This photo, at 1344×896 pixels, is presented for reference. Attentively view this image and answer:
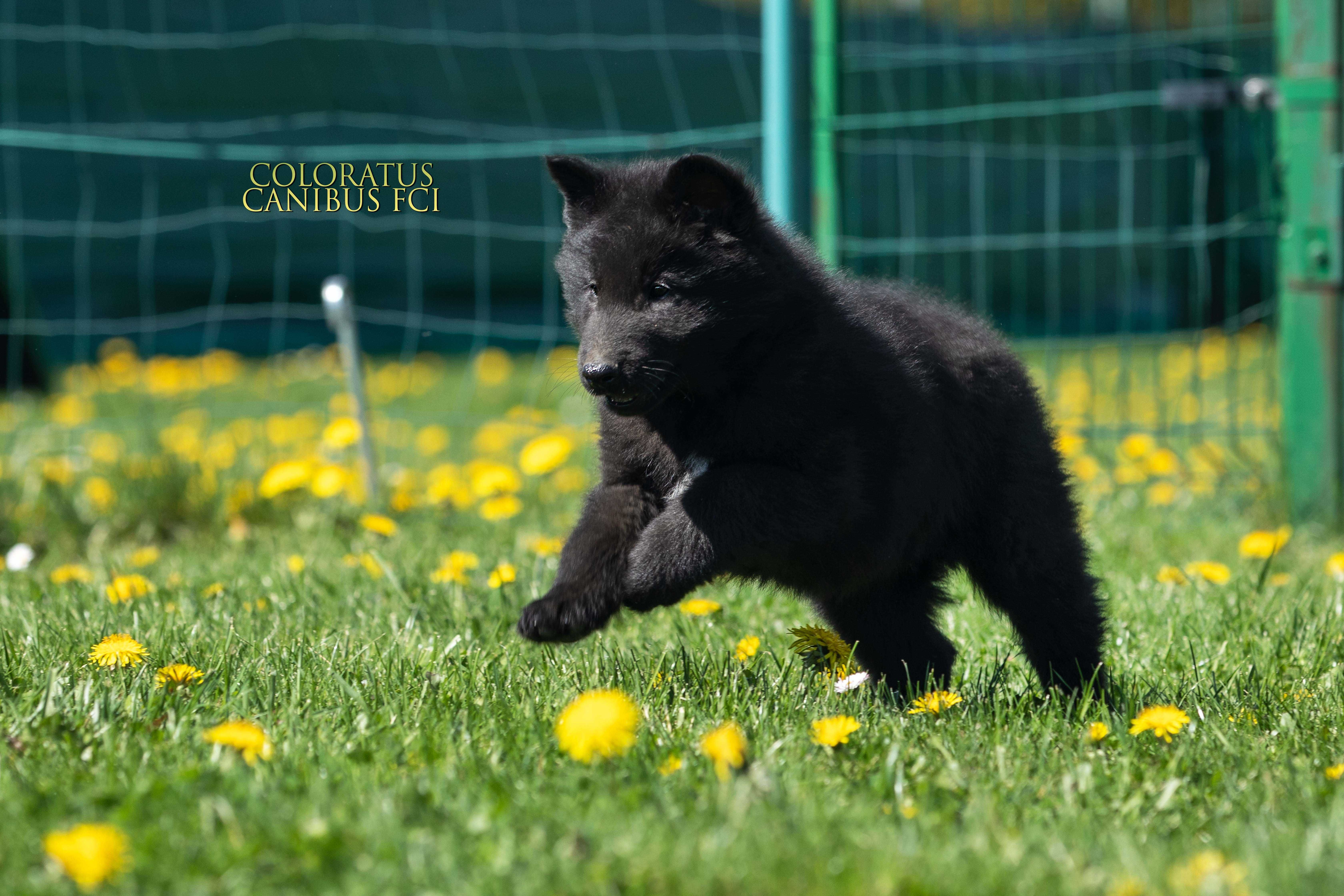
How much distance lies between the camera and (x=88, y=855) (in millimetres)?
1437

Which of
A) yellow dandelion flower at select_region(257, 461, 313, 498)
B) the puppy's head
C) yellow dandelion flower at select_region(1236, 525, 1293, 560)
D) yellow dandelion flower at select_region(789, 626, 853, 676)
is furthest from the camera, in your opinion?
yellow dandelion flower at select_region(257, 461, 313, 498)

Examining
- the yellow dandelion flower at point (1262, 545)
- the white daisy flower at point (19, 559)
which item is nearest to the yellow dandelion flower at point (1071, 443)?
the yellow dandelion flower at point (1262, 545)

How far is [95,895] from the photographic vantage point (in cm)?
147

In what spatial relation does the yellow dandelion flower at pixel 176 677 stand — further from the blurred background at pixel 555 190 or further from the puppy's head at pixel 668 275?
the blurred background at pixel 555 190

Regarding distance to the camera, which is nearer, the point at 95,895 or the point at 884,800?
the point at 95,895

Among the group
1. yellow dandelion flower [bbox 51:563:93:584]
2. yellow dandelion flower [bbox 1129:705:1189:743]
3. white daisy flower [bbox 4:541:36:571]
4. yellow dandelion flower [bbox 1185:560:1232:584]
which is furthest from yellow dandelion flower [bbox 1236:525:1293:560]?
white daisy flower [bbox 4:541:36:571]

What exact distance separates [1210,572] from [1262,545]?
0.95 feet

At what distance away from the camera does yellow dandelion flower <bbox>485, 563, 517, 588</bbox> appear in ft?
9.94

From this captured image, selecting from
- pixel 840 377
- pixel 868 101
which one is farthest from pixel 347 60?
pixel 840 377

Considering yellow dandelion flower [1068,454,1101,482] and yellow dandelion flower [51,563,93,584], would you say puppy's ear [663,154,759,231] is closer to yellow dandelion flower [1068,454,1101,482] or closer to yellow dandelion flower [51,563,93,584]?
yellow dandelion flower [51,563,93,584]

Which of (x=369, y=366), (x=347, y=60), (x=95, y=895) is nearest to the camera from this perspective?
(x=95, y=895)

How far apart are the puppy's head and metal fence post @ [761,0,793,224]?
5.88 ft

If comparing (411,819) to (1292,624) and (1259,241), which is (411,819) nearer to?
(1292,624)

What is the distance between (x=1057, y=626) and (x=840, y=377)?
2.34ft
